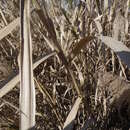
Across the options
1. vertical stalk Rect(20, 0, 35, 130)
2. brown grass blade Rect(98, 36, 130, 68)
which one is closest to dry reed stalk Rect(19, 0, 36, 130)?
vertical stalk Rect(20, 0, 35, 130)

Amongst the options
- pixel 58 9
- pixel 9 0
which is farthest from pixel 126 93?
pixel 9 0

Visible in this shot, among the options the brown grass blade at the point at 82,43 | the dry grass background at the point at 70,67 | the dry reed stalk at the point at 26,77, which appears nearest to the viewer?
the dry reed stalk at the point at 26,77

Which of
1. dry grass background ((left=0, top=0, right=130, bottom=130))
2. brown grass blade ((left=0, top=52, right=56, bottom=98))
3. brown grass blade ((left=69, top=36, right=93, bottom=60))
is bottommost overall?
dry grass background ((left=0, top=0, right=130, bottom=130))

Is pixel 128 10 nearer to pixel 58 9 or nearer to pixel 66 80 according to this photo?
pixel 58 9

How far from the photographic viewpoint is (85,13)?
107 cm

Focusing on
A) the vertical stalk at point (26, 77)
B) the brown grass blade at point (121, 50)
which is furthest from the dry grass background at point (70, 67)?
the vertical stalk at point (26, 77)

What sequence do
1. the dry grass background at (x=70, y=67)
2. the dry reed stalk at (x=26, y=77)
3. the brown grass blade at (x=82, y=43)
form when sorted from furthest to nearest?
the dry grass background at (x=70, y=67) → the brown grass blade at (x=82, y=43) → the dry reed stalk at (x=26, y=77)

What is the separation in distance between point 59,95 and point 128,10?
1.23ft

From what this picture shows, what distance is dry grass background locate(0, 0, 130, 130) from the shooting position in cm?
90

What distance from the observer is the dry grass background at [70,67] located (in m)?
0.90

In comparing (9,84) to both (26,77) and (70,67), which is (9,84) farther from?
(70,67)

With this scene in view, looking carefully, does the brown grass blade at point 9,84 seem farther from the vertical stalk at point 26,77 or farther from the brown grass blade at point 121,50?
the brown grass blade at point 121,50

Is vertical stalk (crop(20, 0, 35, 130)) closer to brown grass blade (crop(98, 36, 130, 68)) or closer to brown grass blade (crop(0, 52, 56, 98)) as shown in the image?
brown grass blade (crop(0, 52, 56, 98))

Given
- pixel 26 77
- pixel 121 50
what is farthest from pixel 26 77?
pixel 121 50
